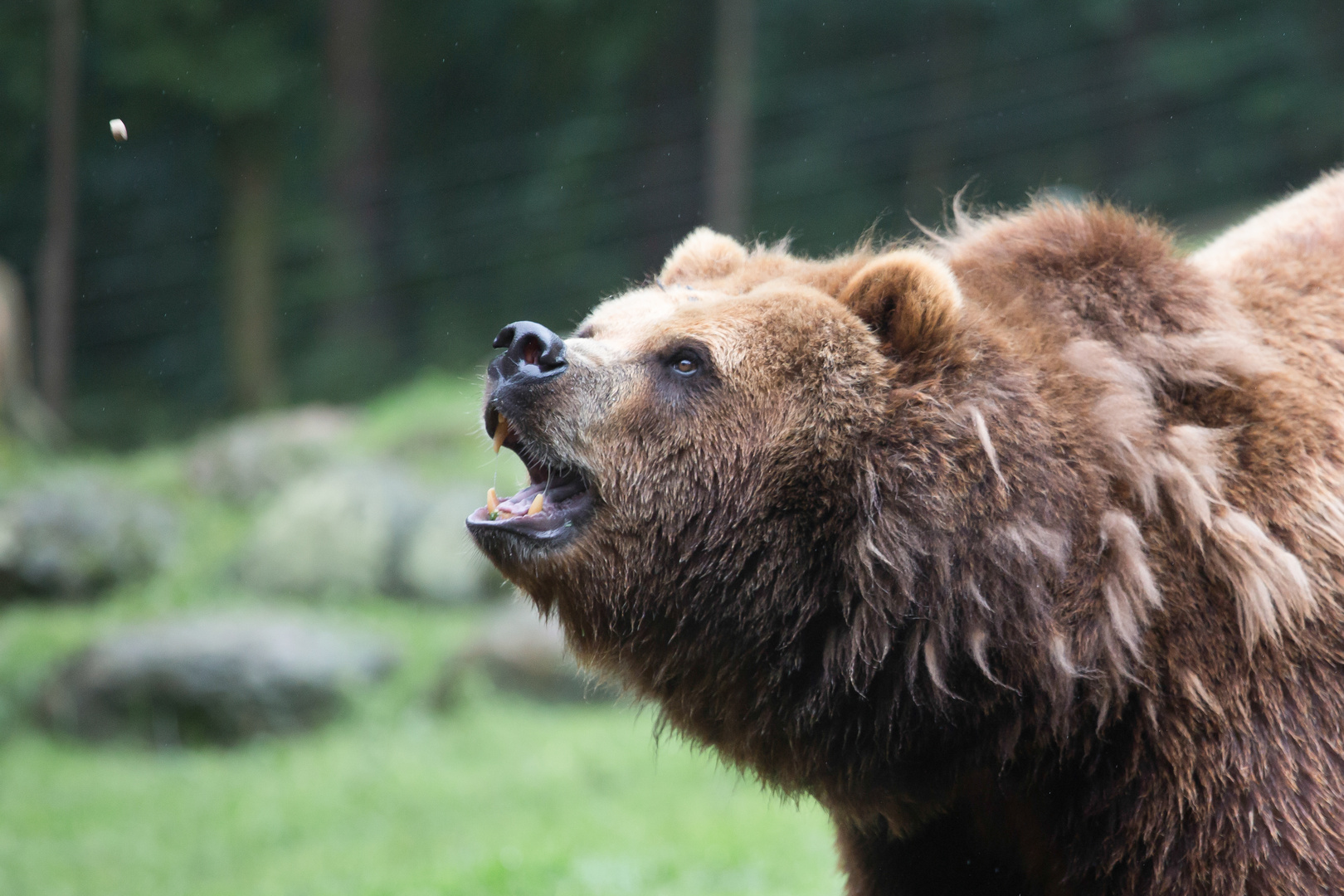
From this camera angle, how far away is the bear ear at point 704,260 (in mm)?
3174

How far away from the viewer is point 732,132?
1549 cm

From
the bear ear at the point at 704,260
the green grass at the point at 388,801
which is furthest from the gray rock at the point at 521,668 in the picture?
the bear ear at the point at 704,260

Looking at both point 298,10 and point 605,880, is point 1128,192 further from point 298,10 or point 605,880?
point 605,880

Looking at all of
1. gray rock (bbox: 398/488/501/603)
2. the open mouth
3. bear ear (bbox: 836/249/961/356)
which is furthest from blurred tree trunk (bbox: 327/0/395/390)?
bear ear (bbox: 836/249/961/356)

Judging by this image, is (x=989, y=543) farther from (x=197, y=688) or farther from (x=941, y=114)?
(x=941, y=114)

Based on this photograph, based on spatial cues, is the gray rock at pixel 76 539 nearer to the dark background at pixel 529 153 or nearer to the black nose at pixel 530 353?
the dark background at pixel 529 153

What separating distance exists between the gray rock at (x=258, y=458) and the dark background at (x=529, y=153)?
19.0ft

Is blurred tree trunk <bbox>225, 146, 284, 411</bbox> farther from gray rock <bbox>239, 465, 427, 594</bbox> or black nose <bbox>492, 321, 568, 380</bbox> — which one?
black nose <bbox>492, 321, 568, 380</bbox>

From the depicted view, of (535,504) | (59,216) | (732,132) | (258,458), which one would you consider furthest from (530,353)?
(59,216)

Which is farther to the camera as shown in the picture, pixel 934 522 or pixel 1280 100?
pixel 1280 100

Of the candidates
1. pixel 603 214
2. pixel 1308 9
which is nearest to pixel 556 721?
pixel 603 214

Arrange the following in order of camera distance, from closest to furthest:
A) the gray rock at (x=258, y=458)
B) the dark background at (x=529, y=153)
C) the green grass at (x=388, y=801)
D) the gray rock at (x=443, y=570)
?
the green grass at (x=388, y=801) < the gray rock at (x=443, y=570) < the gray rock at (x=258, y=458) < the dark background at (x=529, y=153)

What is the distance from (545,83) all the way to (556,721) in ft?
50.0

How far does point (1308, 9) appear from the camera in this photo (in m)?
18.2
